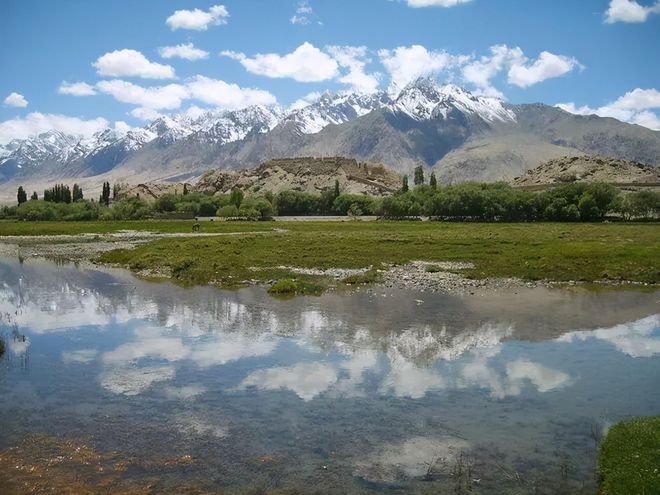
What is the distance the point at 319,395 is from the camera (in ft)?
67.5

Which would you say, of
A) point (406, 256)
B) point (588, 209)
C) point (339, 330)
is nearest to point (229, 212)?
point (588, 209)

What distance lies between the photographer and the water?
14969mm

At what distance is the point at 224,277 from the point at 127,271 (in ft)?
46.1

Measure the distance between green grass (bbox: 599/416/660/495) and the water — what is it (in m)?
0.54

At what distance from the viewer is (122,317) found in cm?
3453

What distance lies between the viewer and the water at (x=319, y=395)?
14969 mm

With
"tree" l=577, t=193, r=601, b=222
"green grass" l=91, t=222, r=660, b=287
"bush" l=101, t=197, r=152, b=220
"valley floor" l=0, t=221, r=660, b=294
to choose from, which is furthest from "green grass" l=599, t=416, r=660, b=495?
"bush" l=101, t=197, r=152, b=220

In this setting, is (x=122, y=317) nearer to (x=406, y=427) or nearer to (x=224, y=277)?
(x=224, y=277)

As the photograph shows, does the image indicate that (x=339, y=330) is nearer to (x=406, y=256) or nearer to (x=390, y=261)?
(x=390, y=261)

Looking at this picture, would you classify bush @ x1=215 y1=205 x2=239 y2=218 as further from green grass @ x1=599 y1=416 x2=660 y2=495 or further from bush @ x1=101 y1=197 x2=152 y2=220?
green grass @ x1=599 y1=416 x2=660 y2=495

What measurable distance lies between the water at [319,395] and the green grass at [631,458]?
1.79ft

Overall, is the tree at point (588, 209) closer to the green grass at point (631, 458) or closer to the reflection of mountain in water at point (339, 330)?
the reflection of mountain in water at point (339, 330)

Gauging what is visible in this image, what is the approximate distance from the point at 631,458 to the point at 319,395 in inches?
390

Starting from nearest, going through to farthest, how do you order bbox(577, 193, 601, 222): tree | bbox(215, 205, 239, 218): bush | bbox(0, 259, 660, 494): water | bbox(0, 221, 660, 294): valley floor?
bbox(0, 259, 660, 494): water → bbox(0, 221, 660, 294): valley floor → bbox(577, 193, 601, 222): tree → bbox(215, 205, 239, 218): bush
